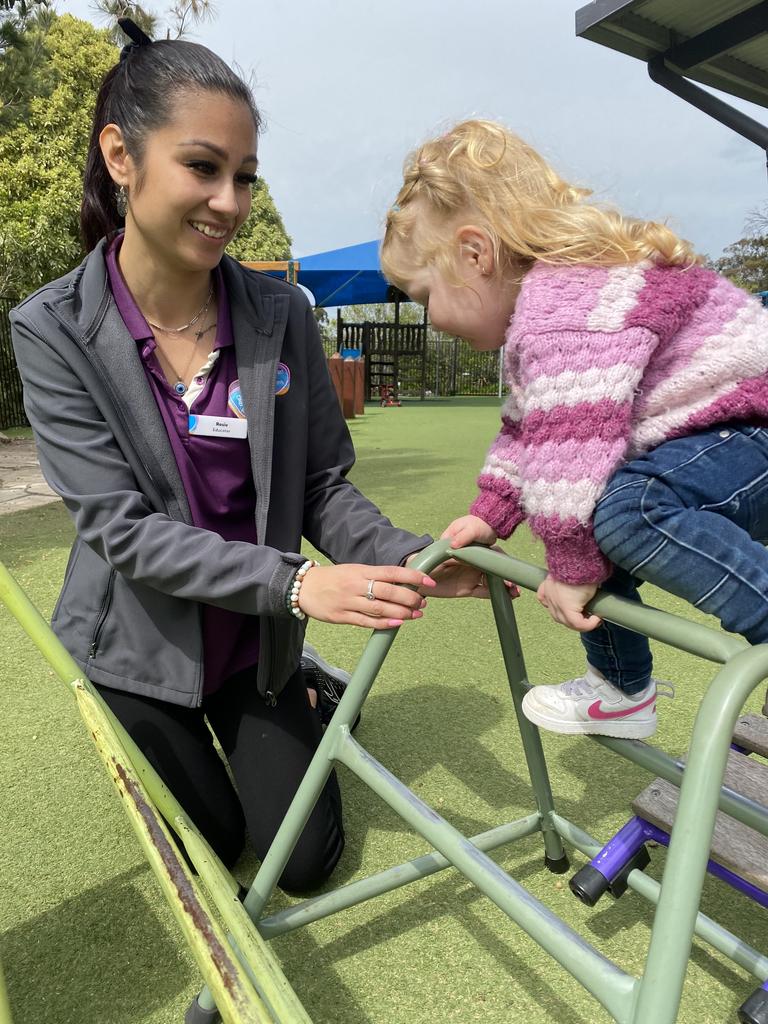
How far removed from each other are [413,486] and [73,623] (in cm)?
415

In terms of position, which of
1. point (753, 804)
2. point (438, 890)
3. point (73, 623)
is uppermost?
point (753, 804)

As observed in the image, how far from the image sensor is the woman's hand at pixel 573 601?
3.30ft

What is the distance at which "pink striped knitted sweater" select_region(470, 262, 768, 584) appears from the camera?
3.23 ft

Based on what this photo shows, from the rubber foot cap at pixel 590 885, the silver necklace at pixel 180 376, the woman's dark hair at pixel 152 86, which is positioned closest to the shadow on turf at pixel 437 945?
the rubber foot cap at pixel 590 885

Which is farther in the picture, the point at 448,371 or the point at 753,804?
the point at 448,371

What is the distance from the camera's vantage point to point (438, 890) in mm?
1553

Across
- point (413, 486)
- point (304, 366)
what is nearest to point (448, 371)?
point (413, 486)

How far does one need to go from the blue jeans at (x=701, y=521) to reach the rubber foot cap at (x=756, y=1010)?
1.78 ft

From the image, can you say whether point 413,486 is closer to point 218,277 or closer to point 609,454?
point 218,277

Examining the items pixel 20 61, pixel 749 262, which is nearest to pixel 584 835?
pixel 20 61

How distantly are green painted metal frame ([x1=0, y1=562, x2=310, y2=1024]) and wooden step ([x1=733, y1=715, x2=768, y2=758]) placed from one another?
0.93m

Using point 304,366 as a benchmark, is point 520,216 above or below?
above

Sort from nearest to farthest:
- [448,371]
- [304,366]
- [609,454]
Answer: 1. [609,454]
2. [304,366]
3. [448,371]

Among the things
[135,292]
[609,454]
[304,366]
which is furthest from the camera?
[304,366]
